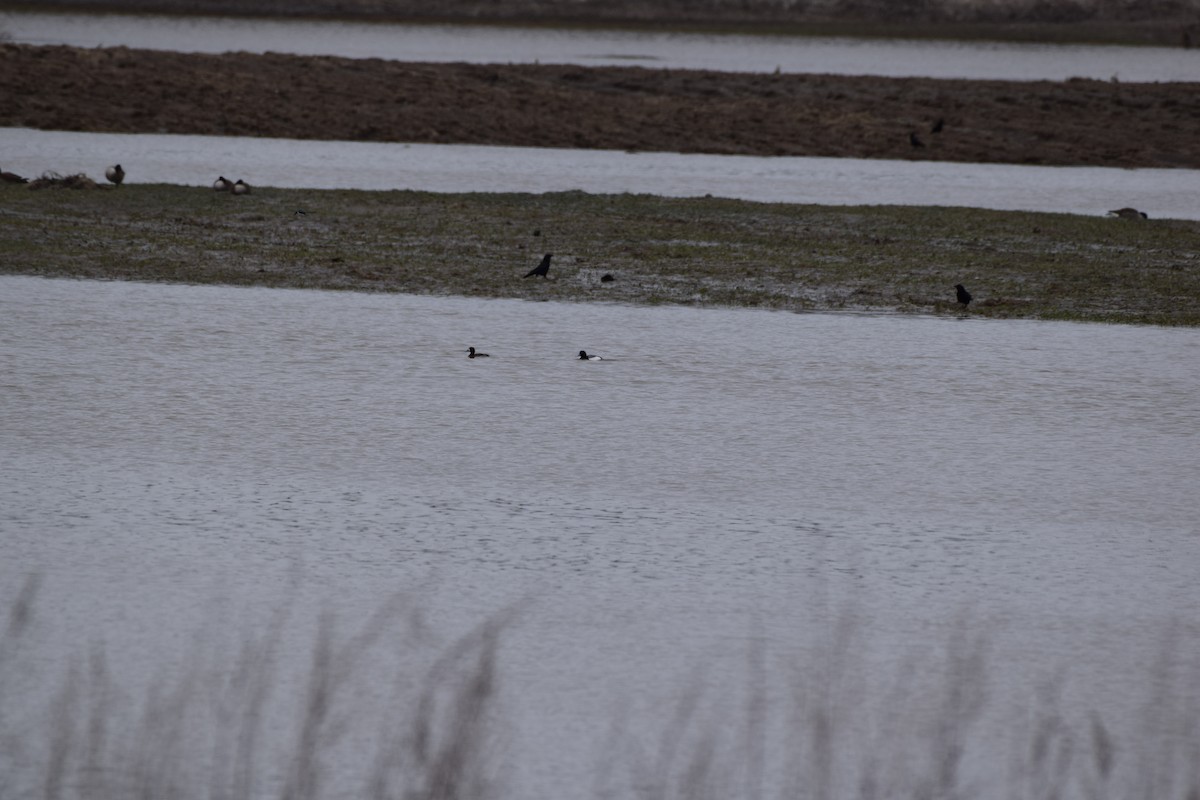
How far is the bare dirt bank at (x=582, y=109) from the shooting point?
17203 mm

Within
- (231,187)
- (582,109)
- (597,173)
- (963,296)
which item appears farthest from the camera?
(582,109)

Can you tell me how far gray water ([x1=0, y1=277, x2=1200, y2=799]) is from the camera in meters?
3.67

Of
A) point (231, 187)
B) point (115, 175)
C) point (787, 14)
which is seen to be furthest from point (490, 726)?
point (787, 14)

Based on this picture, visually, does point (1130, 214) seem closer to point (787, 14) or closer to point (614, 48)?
point (614, 48)

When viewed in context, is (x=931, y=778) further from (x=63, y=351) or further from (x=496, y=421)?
(x=63, y=351)

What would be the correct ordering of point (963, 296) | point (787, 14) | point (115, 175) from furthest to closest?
point (787, 14), point (115, 175), point (963, 296)

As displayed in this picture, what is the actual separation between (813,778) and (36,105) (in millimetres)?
16176

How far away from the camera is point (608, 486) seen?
4.93 meters

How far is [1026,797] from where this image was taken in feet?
9.52

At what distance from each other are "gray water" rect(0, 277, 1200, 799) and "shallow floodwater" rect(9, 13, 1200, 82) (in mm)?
18169

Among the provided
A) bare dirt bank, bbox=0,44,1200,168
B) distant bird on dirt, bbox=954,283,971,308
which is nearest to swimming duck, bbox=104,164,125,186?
bare dirt bank, bbox=0,44,1200,168

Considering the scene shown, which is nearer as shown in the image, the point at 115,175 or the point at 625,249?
the point at 625,249

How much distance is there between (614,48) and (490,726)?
31934 mm

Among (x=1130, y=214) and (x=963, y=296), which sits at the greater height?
(x=1130, y=214)
